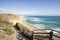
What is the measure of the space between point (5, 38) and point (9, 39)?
0.41 m

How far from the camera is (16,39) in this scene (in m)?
10.4

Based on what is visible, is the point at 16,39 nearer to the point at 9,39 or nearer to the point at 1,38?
the point at 9,39

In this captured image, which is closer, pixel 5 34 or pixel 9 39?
pixel 9 39

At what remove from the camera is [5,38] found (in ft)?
32.1

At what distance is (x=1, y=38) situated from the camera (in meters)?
9.56

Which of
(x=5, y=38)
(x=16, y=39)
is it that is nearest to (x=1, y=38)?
(x=5, y=38)

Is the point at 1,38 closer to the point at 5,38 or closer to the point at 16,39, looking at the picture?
the point at 5,38

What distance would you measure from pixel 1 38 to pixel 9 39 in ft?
2.65

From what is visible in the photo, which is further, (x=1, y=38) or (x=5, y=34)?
(x=5, y=34)

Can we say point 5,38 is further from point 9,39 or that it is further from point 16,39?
point 16,39

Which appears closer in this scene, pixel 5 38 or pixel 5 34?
pixel 5 38

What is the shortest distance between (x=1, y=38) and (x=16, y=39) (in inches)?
63.7

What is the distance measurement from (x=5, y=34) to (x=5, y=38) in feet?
2.75

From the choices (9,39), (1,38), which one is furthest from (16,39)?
(1,38)
